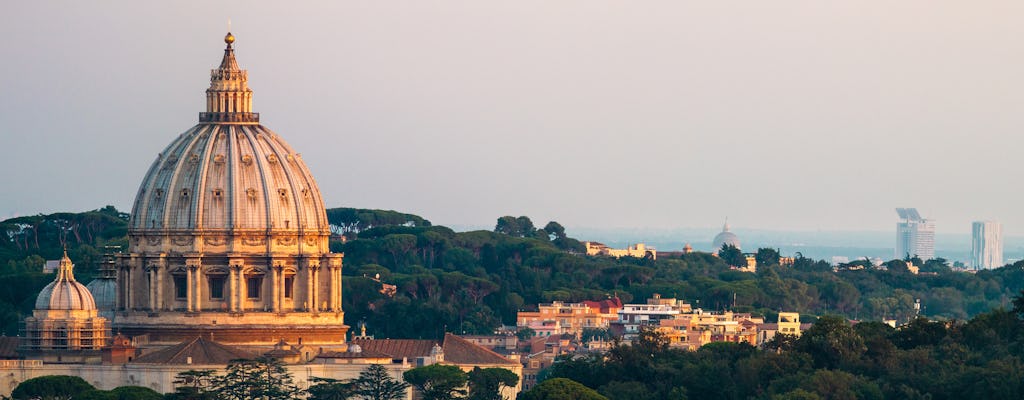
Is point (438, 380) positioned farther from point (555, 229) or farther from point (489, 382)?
point (555, 229)

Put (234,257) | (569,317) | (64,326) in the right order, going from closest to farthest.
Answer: (64,326), (234,257), (569,317)

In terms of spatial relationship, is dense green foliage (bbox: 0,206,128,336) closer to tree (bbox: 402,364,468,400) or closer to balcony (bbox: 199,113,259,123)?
balcony (bbox: 199,113,259,123)

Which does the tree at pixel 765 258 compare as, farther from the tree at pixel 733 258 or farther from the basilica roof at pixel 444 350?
the basilica roof at pixel 444 350

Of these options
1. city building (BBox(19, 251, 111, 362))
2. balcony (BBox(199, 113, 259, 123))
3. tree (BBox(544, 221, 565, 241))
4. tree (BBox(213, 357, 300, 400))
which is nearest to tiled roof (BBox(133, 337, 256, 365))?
tree (BBox(213, 357, 300, 400))

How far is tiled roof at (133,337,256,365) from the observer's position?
101 metres

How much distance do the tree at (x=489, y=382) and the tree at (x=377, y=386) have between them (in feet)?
6.72

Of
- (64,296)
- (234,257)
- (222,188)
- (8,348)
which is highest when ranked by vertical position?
(222,188)

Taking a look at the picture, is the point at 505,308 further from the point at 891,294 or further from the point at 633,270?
the point at 891,294

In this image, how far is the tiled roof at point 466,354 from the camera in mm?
108500

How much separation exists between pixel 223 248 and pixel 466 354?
26.9 ft

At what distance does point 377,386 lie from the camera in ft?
336

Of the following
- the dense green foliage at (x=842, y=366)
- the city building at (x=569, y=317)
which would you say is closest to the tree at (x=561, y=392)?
the dense green foliage at (x=842, y=366)

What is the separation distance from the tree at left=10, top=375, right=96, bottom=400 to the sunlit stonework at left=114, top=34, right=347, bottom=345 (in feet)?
31.8

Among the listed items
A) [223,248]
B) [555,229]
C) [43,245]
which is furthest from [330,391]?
[555,229]
